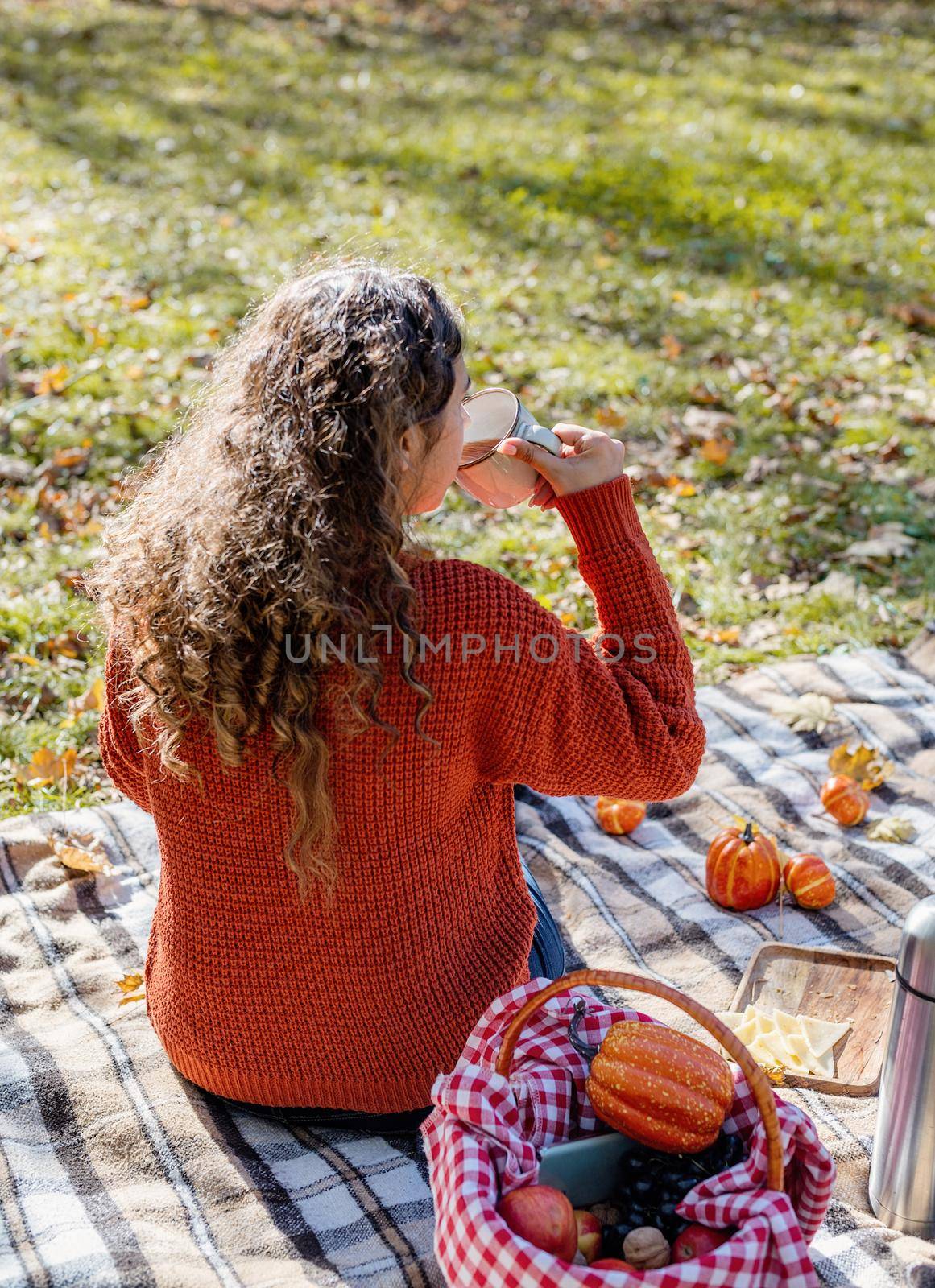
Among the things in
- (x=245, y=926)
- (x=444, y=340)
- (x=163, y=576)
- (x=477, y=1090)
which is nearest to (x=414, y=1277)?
(x=477, y=1090)

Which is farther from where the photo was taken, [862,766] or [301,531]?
[862,766]

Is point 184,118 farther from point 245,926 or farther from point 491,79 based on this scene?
point 245,926

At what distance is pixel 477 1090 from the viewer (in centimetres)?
180

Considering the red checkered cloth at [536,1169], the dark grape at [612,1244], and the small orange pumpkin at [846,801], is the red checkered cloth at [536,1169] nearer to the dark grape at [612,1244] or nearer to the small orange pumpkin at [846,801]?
the dark grape at [612,1244]

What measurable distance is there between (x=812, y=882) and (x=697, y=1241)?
4.86 feet

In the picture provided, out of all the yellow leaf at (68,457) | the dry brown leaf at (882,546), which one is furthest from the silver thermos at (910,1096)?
the yellow leaf at (68,457)

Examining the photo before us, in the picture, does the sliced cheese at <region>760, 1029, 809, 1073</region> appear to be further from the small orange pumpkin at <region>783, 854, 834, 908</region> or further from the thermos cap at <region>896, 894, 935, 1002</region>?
the thermos cap at <region>896, 894, 935, 1002</region>

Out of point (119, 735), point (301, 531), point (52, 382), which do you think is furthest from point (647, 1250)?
point (52, 382)

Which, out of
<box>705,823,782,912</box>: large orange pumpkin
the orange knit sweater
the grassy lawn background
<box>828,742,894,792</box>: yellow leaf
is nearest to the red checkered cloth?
the orange knit sweater

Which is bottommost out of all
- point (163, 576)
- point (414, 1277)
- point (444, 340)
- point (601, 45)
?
point (414, 1277)

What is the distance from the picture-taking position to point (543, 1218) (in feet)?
5.49

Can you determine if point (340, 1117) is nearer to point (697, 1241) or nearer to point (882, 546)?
point (697, 1241)

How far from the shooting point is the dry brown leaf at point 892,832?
3.29 m

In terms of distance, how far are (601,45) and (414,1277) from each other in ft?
33.3
